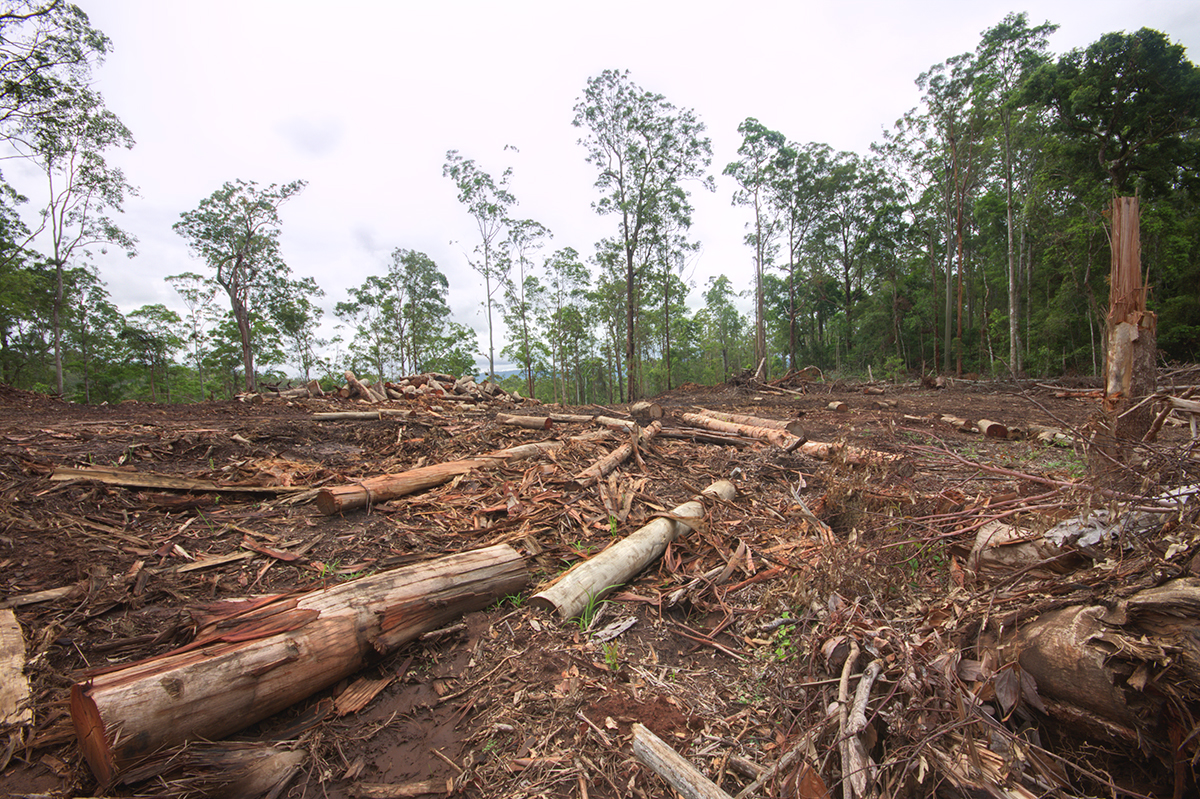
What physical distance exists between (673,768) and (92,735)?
231 cm

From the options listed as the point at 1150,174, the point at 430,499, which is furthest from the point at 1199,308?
the point at 430,499

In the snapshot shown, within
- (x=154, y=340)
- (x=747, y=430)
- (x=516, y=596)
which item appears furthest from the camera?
(x=154, y=340)

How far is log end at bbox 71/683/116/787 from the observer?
1682 millimetres

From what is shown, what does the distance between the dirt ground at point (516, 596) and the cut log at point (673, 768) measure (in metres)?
0.24

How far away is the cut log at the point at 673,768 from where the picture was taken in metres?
1.59

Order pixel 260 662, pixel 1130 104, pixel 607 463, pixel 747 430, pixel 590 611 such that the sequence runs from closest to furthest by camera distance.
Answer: pixel 260 662 → pixel 590 611 → pixel 607 463 → pixel 747 430 → pixel 1130 104

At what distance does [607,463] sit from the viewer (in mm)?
5750

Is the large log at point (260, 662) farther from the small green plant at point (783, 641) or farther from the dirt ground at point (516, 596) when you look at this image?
the small green plant at point (783, 641)

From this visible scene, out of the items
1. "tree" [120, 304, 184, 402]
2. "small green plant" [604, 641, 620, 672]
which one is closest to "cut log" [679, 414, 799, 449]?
"small green plant" [604, 641, 620, 672]

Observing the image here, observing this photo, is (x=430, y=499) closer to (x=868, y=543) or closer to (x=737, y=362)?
(x=868, y=543)

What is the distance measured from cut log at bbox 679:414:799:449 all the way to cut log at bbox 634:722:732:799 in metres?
5.53

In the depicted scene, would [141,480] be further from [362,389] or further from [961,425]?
[961,425]

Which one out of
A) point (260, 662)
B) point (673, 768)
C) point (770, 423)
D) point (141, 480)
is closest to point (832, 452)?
point (770, 423)

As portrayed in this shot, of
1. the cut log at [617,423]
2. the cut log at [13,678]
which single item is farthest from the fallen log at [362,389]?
the cut log at [13,678]
